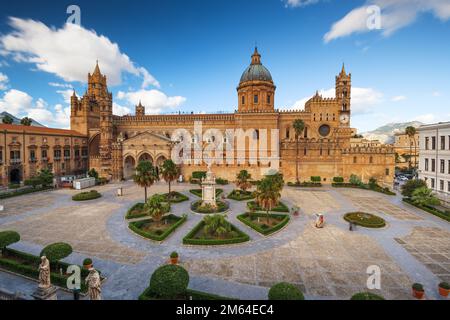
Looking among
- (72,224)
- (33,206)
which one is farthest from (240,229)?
(33,206)

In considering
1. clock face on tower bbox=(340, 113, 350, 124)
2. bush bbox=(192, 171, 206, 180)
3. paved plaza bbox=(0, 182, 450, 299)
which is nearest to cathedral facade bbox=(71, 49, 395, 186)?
clock face on tower bbox=(340, 113, 350, 124)

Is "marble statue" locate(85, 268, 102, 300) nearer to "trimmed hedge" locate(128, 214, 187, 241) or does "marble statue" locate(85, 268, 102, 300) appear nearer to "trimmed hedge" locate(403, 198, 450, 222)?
"trimmed hedge" locate(128, 214, 187, 241)

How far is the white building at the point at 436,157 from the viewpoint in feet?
113

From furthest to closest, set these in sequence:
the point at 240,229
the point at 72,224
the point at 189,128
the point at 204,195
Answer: the point at 189,128, the point at 204,195, the point at 72,224, the point at 240,229

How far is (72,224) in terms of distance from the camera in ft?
80.7

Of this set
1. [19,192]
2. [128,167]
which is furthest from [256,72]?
[19,192]

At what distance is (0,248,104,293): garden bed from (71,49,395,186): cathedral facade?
36.7 m

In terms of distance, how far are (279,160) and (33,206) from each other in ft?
149

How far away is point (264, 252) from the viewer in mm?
18391

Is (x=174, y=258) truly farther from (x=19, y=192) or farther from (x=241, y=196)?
(x=19, y=192)

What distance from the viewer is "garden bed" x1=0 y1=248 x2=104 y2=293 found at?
13.7 m

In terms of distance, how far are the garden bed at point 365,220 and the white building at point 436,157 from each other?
15806 mm

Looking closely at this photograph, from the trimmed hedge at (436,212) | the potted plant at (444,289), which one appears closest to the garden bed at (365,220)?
the trimmed hedge at (436,212)
